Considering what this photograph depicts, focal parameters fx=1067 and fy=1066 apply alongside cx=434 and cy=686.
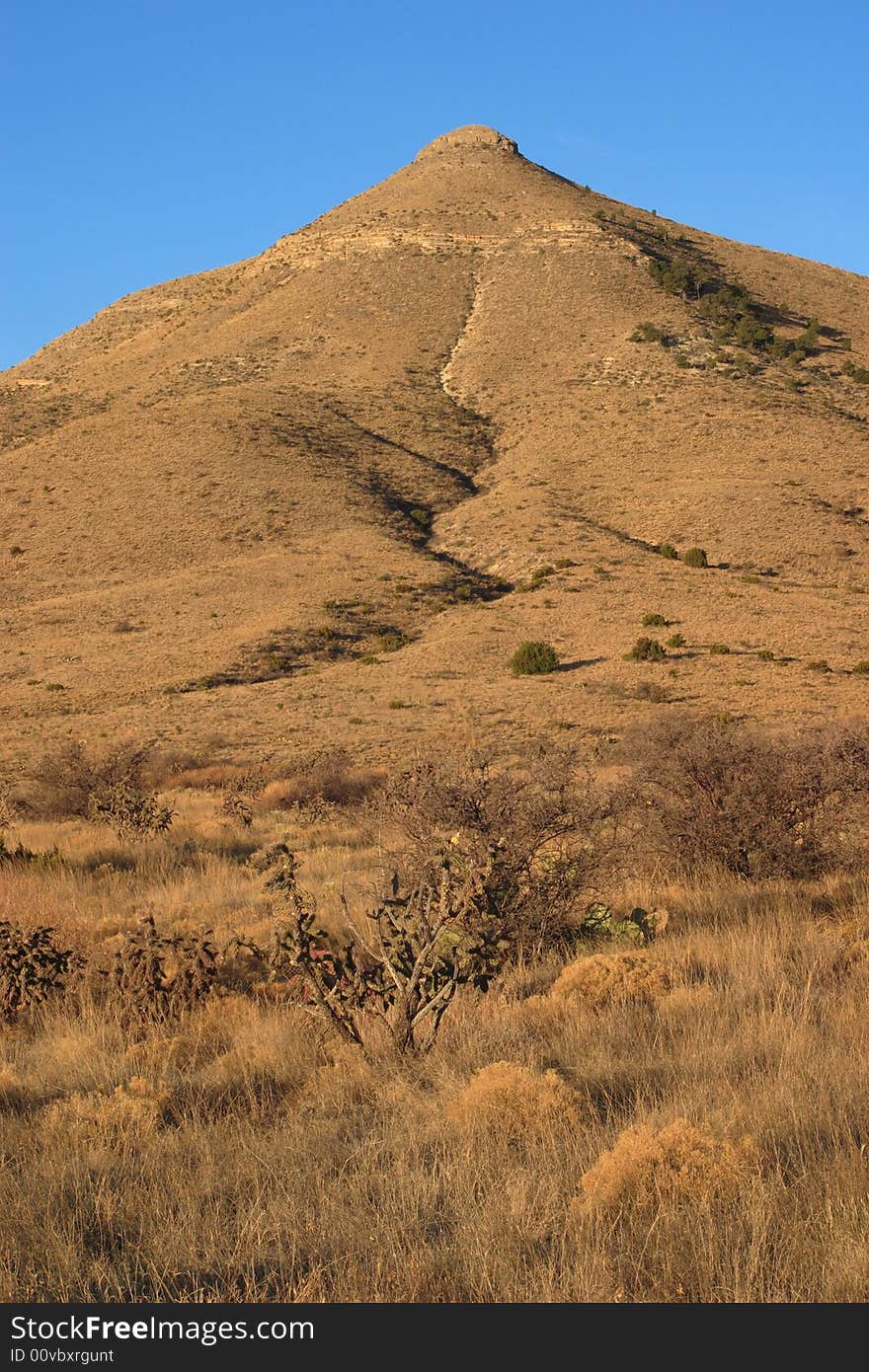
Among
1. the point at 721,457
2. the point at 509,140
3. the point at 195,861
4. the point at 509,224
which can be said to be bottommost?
the point at 195,861

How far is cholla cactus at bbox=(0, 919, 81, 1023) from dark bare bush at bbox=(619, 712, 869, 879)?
530cm

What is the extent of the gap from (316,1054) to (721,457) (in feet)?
212

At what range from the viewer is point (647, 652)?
39438 mm

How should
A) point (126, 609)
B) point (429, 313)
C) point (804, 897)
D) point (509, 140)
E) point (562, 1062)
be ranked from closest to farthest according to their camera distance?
point (562, 1062)
point (804, 897)
point (126, 609)
point (429, 313)
point (509, 140)

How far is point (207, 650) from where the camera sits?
44844 millimetres

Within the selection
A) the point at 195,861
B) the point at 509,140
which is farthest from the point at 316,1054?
the point at 509,140

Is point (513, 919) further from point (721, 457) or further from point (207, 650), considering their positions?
point (721, 457)

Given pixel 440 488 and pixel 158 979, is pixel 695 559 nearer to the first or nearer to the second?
pixel 440 488

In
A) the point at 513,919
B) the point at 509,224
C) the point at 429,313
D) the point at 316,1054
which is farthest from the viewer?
the point at 509,224

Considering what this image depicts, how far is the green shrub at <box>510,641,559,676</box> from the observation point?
39.1m

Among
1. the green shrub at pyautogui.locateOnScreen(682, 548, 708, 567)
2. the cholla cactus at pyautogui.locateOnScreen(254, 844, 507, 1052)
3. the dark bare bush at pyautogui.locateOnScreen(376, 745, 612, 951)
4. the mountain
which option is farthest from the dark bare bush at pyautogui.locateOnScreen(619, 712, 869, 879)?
the green shrub at pyautogui.locateOnScreen(682, 548, 708, 567)

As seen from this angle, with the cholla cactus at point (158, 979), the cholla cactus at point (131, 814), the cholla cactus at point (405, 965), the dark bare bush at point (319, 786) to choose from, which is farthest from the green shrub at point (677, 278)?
the cholla cactus at point (405, 965)

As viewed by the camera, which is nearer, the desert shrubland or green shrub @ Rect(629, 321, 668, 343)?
the desert shrubland

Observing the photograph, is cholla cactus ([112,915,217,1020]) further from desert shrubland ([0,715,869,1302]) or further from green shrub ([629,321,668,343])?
green shrub ([629,321,668,343])
